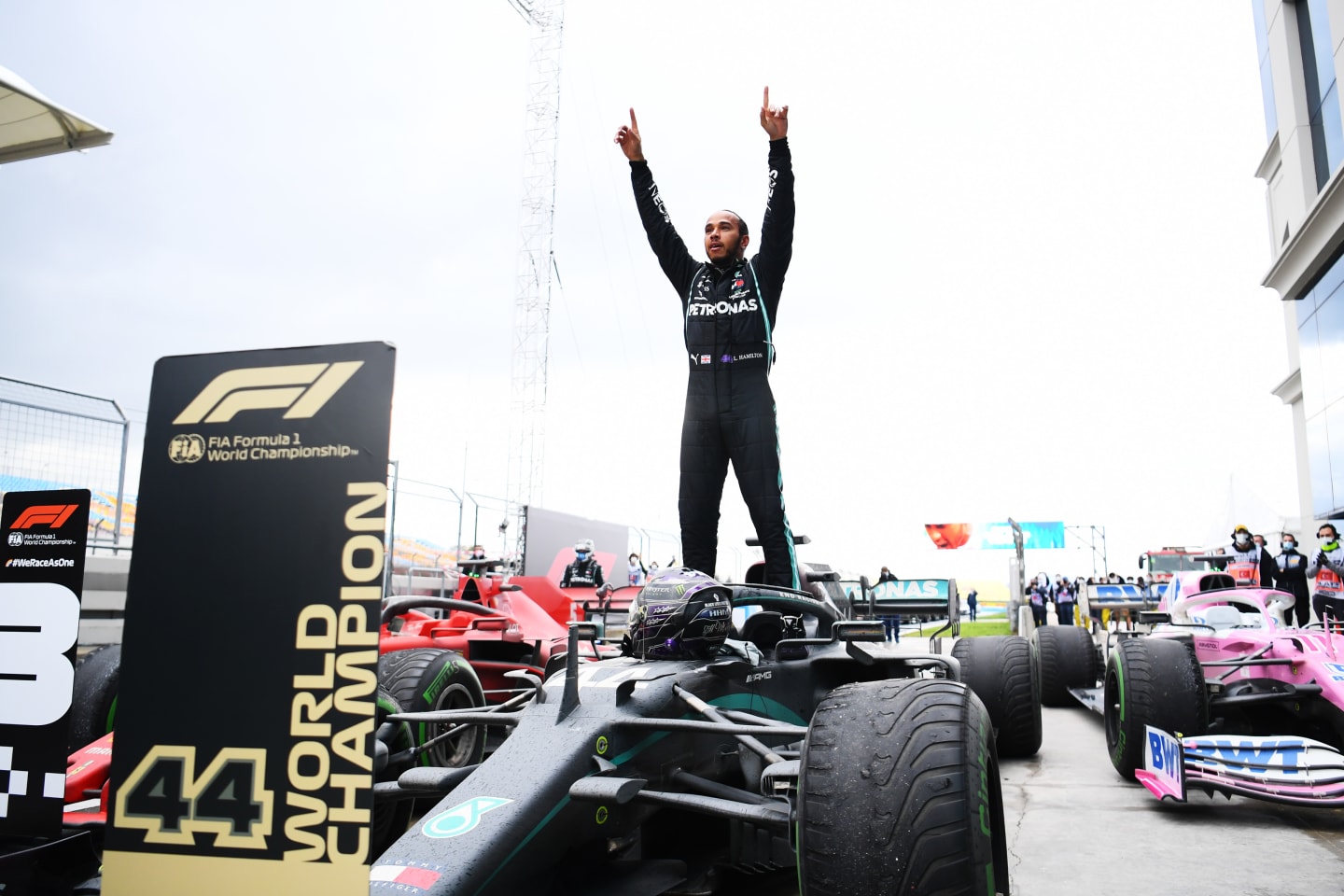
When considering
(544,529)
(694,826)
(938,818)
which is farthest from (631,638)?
(544,529)

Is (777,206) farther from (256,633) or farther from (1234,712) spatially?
(1234,712)

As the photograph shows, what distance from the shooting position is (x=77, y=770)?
348 centimetres

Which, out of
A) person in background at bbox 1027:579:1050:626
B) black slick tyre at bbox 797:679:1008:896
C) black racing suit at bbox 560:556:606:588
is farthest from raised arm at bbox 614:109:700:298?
person in background at bbox 1027:579:1050:626

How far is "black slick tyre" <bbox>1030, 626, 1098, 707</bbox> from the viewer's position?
8992 mm

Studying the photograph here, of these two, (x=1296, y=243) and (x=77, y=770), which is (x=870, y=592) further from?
(x=1296, y=243)

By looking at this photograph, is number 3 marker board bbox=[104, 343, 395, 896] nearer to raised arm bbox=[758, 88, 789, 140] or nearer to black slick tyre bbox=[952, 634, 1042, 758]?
raised arm bbox=[758, 88, 789, 140]

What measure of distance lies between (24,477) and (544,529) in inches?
467

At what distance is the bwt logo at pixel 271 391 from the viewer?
69.2 inches

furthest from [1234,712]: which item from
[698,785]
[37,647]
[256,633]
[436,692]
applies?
[37,647]

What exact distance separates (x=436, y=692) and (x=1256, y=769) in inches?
158

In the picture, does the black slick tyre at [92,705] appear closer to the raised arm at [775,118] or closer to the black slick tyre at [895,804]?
the black slick tyre at [895,804]

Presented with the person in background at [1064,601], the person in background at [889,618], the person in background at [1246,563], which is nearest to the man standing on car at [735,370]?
the person in background at [889,618]

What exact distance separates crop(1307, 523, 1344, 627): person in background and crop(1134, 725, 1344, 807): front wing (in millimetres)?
5582

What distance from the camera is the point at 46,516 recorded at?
8.97ft
